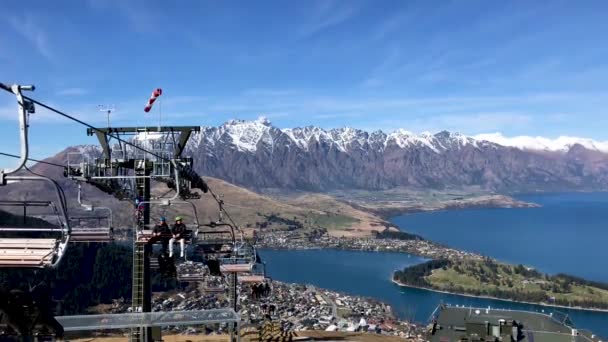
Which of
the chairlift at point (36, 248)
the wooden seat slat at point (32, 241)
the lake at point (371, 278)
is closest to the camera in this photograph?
the chairlift at point (36, 248)

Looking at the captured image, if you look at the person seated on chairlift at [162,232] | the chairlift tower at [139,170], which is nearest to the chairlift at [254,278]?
the chairlift tower at [139,170]

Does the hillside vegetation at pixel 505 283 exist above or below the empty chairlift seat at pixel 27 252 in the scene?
below

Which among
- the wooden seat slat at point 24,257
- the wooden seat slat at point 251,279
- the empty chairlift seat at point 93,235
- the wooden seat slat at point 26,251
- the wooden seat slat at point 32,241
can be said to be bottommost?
the wooden seat slat at point 251,279

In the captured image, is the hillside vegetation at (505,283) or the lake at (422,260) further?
the hillside vegetation at (505,283)

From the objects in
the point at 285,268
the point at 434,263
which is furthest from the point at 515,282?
the point at 285,268

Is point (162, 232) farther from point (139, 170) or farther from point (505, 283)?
point (505, 283)

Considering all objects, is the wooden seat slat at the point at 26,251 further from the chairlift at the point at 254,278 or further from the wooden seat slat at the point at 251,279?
the wooden seat slat at the point at 251,279

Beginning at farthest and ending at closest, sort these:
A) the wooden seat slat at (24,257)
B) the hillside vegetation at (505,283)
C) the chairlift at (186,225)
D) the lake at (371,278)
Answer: the hillside vegetation at (505,283) → the lake at (371,278) → the chairlift at (186,225) → the wooden seat slat at (24,257)

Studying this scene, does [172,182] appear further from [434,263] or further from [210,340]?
[434,263]

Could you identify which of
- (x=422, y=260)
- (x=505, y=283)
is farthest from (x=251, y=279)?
(x=422, y=260)
